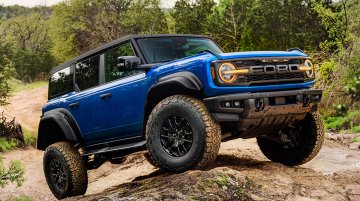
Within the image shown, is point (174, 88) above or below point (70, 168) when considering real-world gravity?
above

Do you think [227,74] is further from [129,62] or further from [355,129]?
[355,129]

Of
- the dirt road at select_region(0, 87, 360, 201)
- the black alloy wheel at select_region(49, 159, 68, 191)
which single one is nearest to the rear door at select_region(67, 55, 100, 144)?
the black alloy wheel at select_region(49, 159, 68, 191)

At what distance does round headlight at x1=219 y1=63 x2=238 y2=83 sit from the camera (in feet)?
16.5

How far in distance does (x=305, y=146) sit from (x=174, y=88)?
79.9 inches

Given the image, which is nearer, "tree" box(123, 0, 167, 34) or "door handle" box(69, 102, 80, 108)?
"door handle" box(69, 102, 80, 108)

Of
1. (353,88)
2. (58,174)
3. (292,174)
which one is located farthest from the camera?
(353,88)

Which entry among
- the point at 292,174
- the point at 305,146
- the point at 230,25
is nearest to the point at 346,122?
the point at 305,146

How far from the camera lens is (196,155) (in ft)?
16.4

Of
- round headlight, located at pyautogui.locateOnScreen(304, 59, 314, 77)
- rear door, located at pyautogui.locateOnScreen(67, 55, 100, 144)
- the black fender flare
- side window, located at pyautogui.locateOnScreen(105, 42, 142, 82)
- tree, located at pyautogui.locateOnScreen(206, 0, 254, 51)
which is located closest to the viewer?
the black fender flare

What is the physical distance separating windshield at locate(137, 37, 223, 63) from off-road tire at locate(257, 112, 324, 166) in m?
1.73

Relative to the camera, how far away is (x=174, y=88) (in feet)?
17.7

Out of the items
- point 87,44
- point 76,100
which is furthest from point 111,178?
point 87,44

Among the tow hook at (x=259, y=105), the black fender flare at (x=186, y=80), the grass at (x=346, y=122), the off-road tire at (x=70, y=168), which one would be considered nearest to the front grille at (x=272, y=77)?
the tow hook at (x=259, y=105)

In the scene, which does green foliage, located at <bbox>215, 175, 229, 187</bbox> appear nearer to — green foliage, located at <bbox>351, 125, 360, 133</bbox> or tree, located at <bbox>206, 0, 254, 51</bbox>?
green foliage, located at <bbox>351, 125, 360, 133</bbox>
